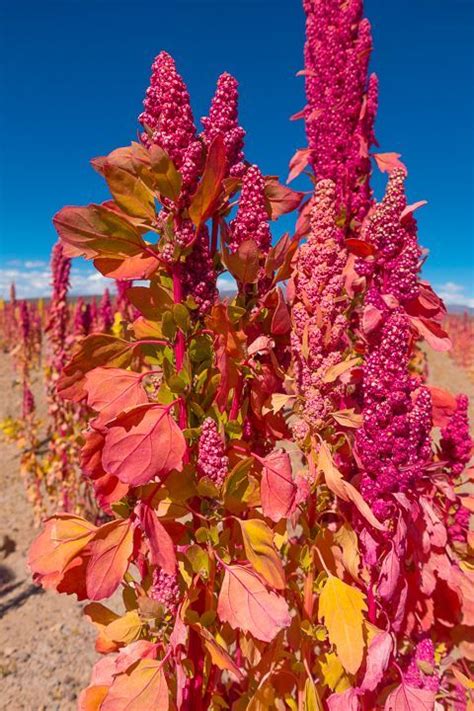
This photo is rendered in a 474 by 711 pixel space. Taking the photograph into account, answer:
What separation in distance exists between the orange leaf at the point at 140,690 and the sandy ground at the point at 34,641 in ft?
7.99

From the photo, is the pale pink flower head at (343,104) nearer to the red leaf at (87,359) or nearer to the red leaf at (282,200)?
the red leaf at (282,200)

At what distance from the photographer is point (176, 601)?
84 centimetres

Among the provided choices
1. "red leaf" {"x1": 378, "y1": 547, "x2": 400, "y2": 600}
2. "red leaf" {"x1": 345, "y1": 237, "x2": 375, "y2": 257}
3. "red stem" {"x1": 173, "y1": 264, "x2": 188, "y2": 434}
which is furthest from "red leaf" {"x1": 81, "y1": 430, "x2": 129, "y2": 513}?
"red leaf" {"x1": 345, "y1": 237, "x2": 375, "y2": 257}

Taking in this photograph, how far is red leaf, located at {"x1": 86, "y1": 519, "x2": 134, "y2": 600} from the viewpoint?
760 millimetres

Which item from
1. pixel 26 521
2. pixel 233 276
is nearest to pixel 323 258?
pixel 233 276

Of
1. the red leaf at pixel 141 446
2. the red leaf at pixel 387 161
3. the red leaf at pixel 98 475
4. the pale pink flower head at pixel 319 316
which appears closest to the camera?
the red leaf at pixel 141 446

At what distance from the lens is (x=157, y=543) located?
2.41 feet

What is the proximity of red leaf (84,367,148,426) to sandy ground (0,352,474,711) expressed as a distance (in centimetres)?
273

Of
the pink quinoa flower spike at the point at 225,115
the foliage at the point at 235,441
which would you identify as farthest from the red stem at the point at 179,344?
the pink quinoa flower spike at the point at 225,115

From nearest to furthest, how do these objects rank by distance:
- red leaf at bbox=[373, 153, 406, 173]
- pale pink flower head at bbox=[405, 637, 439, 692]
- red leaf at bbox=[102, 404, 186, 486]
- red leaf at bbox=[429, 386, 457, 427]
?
1. red leaf at bbox=[102, 404, 186, 486]
2. pale pink flower head at bbox=[405, 637, 439, 692]
3. red leaf at bbox=[429, 386, 457, 427]
4. red leaf at bbox=[373, 153, 406, 173]

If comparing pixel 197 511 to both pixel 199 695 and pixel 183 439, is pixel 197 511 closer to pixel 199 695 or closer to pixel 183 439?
pixel 183 439

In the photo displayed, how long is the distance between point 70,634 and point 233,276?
3.51 metres

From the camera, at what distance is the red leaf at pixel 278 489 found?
77 centimetres

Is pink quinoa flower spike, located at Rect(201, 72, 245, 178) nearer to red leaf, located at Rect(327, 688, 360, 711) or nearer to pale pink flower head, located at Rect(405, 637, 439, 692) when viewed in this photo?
red leaf, located at Rect(327, 688, 360, 711)
